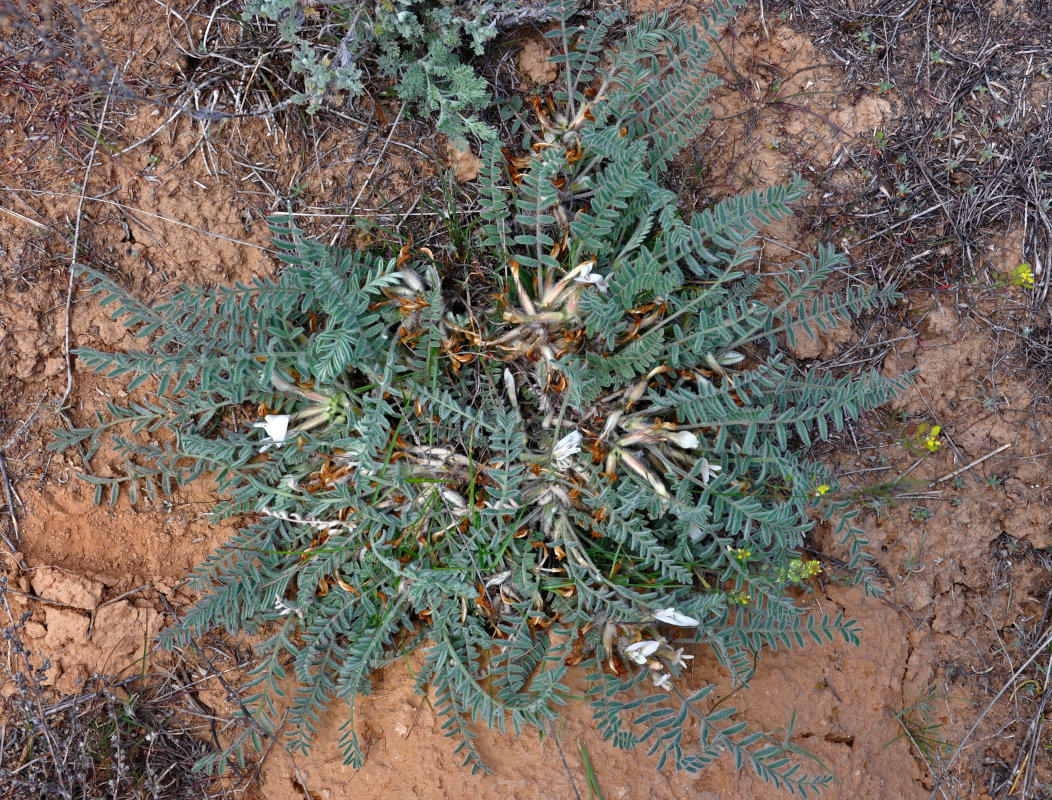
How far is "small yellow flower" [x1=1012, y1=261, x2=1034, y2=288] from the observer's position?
2816 millimetres

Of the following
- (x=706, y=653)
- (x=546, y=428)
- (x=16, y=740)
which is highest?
(x=546, y=428)

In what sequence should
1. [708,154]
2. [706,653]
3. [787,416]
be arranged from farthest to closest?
[708,154] → [706,653] → [787,416]

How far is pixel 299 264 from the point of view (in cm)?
266

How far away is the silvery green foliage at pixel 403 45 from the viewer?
274 cm

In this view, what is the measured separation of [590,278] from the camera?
2.55 metres

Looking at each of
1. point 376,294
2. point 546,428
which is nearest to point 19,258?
point 376,294

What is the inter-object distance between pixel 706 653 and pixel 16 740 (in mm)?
2679

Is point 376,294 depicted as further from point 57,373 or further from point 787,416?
point 787,416

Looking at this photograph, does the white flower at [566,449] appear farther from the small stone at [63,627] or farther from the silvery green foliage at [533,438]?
the small stone at [63,627]

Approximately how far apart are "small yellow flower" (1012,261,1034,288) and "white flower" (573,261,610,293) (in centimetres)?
163

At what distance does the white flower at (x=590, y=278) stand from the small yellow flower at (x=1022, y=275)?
1627 mm

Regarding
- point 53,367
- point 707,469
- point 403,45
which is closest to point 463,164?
point 403,45

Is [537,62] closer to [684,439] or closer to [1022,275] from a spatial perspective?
[684,439]

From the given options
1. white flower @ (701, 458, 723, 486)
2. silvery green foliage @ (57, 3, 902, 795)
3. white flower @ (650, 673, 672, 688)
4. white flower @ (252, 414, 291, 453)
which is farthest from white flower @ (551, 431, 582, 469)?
white flower @ (252, 414, 291, 453)
